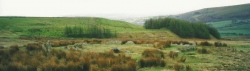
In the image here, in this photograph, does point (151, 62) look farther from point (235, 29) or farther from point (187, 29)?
point (235, 29)

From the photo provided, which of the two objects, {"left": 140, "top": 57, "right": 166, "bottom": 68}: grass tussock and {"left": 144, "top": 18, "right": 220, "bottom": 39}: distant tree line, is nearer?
{"left": 140, "top": 57, "right": 166, "bottom": 68}: grass tussock

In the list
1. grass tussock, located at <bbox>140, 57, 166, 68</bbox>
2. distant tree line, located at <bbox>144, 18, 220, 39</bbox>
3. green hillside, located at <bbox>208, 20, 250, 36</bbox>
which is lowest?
green hillside, located at <bbox>208, 20, 250, 36</bbox>

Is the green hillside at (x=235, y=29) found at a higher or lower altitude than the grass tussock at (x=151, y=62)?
lower

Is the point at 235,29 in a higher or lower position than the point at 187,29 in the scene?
lower

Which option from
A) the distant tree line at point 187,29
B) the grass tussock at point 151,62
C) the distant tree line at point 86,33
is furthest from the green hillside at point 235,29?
the grass tussock at point 151,62

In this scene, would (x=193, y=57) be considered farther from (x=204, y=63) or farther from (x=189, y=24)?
(x=189, y=24)

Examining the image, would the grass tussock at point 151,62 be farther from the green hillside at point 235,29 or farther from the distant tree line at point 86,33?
the green hillside at point 235,29

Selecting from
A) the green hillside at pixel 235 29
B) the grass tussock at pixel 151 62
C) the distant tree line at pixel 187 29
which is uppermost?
the grass tussock at pixel 151 62

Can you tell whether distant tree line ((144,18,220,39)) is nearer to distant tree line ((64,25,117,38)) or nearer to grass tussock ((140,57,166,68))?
distant tree line ((64,25,117,38))

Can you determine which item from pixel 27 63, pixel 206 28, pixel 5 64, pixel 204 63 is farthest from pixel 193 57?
pixel 206 28

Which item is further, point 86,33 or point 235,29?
point 235,29

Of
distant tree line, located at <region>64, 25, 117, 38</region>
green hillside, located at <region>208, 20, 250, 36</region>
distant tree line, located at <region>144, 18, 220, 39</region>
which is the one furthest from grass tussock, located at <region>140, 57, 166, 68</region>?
green hillside, located at <region>208, 20, 250, 36</region>

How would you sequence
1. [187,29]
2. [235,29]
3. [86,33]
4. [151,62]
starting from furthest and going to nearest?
[235,29]
[187,29]
[86,33]
[151,62]

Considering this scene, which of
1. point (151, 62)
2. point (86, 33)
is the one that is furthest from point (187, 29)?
point (151, 62)
